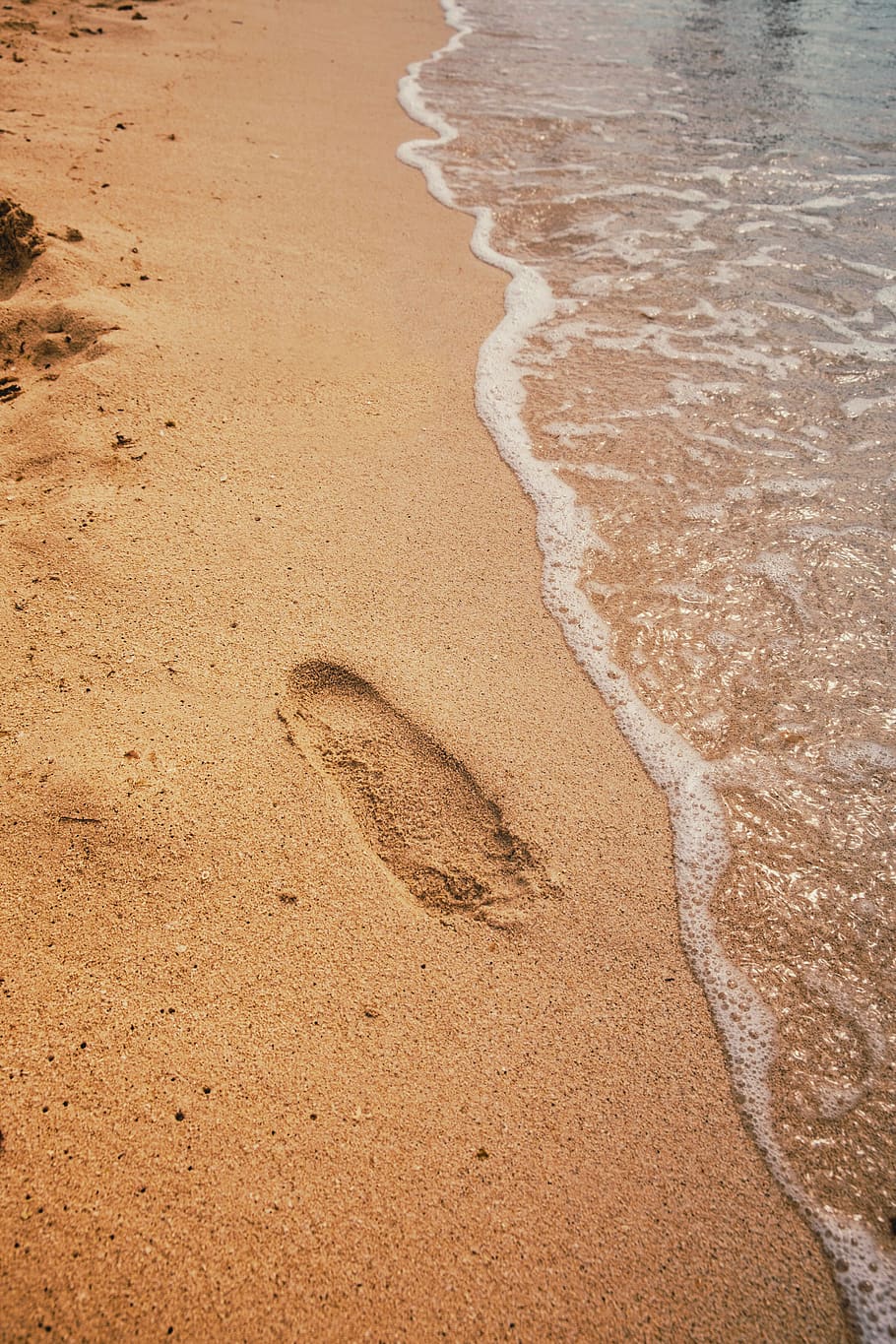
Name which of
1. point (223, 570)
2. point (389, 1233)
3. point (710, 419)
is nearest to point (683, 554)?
point (710, 419)

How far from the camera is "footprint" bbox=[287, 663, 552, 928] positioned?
66.9 inches

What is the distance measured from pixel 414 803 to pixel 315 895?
0.31 meters

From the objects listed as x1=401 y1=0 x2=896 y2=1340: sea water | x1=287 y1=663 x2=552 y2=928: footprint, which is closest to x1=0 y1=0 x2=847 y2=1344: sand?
x1=287 y1=663 x2=552 y2=928: footprint

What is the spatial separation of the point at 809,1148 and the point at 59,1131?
1.27 meters

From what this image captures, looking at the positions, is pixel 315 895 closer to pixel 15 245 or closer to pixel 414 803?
pixel 414 803

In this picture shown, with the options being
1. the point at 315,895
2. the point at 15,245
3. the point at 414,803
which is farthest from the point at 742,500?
the point at 15,245

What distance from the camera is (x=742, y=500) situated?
8.98 feet

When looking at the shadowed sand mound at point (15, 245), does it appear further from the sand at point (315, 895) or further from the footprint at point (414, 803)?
the footprint at point (414, 803)

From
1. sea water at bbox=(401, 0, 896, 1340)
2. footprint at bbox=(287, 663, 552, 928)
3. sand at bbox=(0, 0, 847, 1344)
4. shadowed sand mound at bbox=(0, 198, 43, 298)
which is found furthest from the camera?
shadowed sand mound at bbox=(0, 198, 43, 298)

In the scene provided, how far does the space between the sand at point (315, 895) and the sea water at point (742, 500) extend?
0.13 m

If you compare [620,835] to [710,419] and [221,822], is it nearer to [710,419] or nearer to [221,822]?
[221,822]

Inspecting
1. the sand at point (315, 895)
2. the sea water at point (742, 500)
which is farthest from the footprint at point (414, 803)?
the sea water at point (742, 500)

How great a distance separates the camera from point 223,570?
220 centimetres

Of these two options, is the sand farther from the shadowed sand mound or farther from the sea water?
the sea water
